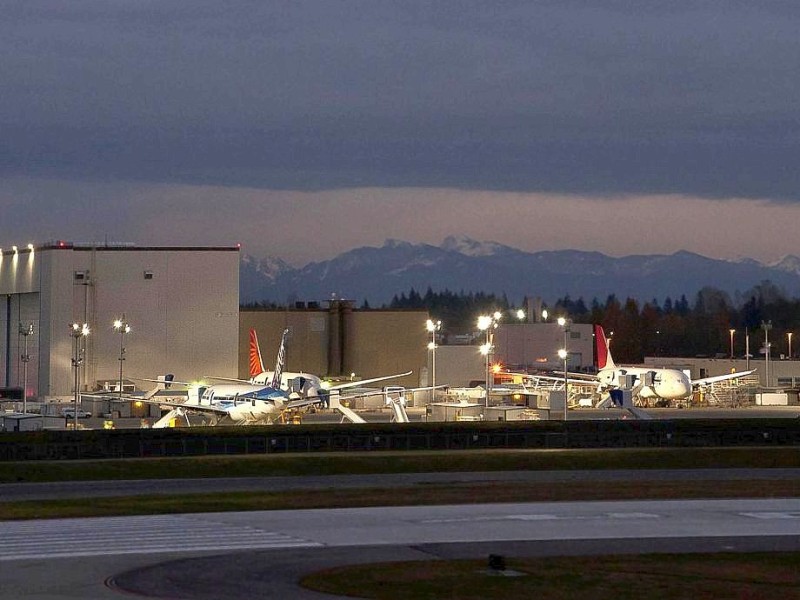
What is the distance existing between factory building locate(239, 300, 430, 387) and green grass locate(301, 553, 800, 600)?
9759cm

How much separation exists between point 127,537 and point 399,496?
47.0 ft

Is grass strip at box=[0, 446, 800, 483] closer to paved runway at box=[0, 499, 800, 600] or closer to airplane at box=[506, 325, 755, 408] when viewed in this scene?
paved runway at box=[0, 499, 800, 600]

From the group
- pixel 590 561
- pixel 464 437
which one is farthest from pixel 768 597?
pixel 464 437

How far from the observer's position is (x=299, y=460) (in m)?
64.8

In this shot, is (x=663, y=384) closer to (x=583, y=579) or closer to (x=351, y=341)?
(x=351, y=341)

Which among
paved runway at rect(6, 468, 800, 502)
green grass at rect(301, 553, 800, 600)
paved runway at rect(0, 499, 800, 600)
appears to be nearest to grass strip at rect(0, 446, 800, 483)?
paved runway at rect(6, 468, 800, 502)

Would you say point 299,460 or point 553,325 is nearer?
point 299,460

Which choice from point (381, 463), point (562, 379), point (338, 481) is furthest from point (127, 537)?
point (562, 379)

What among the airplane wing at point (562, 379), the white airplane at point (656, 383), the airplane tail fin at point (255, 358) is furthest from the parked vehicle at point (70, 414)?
the white airplane at point (656, 383)

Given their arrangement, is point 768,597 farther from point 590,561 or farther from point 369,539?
point 369,539

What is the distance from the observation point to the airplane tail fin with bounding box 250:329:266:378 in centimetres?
11881

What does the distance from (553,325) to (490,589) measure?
162107 mm

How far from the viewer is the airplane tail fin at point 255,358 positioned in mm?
118812

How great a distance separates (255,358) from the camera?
394ft
